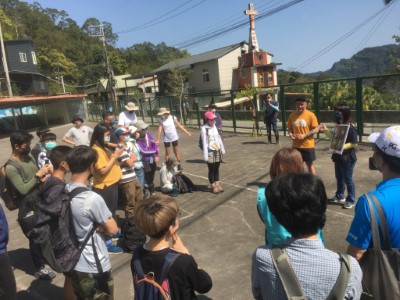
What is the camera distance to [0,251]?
288 centimetres

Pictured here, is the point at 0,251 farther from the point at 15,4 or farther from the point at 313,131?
the point at 15,4

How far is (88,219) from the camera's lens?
278 cm

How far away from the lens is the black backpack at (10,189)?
4.07m

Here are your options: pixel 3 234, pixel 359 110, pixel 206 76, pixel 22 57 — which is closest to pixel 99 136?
pixel 3 234

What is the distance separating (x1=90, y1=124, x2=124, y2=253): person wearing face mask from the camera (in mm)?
4488

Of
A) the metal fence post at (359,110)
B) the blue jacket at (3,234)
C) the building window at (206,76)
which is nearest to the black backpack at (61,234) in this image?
the blue jacket at (3,234)

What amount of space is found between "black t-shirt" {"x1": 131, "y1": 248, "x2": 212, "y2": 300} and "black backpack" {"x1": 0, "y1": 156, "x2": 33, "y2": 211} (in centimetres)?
271

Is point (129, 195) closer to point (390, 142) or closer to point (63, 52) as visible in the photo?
point (390, 142)

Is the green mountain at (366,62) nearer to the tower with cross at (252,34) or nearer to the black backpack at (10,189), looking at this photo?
the tower with cross at (252,34)

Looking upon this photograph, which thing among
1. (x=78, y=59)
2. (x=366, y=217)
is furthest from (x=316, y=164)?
(x=78, y=59)

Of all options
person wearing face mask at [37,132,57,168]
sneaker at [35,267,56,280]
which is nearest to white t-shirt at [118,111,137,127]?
person wearing face mask at [37,132,57,168]

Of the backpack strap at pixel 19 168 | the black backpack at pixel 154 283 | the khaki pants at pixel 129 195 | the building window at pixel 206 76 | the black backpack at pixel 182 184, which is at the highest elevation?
the building window at pixel 206 76

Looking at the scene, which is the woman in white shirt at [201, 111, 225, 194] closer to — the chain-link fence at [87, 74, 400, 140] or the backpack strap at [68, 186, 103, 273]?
the chain-link fence at [87, 74, 400, 140]

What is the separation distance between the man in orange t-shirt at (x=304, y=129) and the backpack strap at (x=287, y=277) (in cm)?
479
